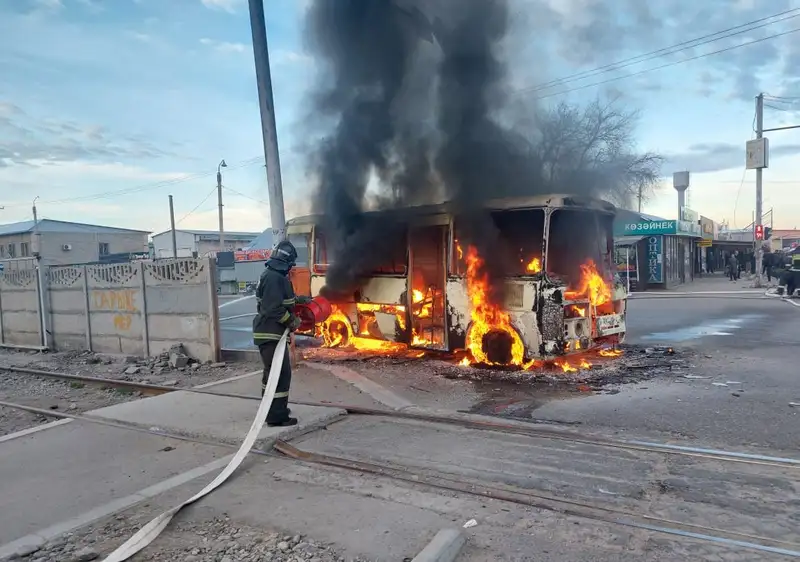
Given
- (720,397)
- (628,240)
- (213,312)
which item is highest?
(628,240)

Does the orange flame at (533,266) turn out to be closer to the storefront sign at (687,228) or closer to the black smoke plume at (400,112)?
the black smoke plume at (400,112)

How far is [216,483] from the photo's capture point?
428 centimetres

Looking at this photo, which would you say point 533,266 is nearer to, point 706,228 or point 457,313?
point 457,313

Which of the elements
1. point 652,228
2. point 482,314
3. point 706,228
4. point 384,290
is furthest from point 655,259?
point 482,314

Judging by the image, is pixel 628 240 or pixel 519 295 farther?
pixel 628 240

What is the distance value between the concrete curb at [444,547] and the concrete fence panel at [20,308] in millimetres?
12922

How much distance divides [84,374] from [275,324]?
20.3 feet

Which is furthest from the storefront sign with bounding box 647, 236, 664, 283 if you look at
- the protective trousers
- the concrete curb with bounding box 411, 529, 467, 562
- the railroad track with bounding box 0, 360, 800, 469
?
the concrete curb with bounding box 411, 529, 467, 562

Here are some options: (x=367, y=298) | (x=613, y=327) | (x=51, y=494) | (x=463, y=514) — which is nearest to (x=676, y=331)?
(x=613, y=327)

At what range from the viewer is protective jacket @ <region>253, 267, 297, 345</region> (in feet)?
18.4

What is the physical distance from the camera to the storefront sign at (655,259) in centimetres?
2724

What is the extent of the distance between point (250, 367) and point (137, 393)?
176 centimetres

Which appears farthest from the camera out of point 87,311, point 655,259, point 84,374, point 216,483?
point 655,259

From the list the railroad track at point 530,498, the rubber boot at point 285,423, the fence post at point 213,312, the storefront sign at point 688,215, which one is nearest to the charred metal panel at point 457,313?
the rubber boot at point 285,423
